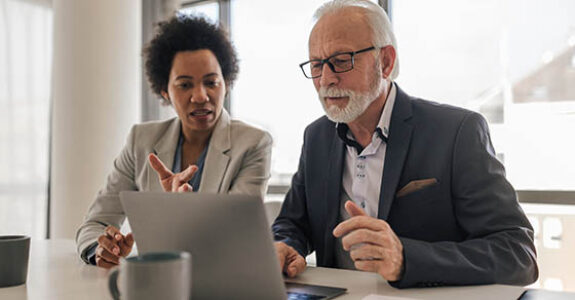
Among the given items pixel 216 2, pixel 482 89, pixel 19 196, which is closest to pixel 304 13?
pixel 216 2

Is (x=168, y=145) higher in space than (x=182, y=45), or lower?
lower

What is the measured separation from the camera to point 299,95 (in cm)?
404

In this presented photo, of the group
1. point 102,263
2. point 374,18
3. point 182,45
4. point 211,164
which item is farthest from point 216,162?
point 374,18

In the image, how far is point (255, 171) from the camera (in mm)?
1952

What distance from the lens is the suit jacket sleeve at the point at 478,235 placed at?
1.05 m

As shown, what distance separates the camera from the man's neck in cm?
160

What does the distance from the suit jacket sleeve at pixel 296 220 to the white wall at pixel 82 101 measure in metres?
2.44

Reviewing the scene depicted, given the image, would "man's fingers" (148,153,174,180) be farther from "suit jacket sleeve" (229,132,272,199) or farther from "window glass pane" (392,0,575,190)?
"window glass pane" (392,0,575,190)

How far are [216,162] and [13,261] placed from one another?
924mm

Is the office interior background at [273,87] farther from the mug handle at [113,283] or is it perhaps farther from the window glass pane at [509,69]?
the mug handle at [113,283]

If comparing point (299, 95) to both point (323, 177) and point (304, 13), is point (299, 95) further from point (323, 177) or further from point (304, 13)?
point (323, 177)

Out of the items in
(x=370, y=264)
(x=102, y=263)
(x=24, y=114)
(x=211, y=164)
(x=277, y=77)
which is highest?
(x=277, y=77)

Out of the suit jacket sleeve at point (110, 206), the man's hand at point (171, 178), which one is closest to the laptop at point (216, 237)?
the man's hand at point (171, 178)

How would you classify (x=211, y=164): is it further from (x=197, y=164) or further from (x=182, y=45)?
(x=182, y=45)
